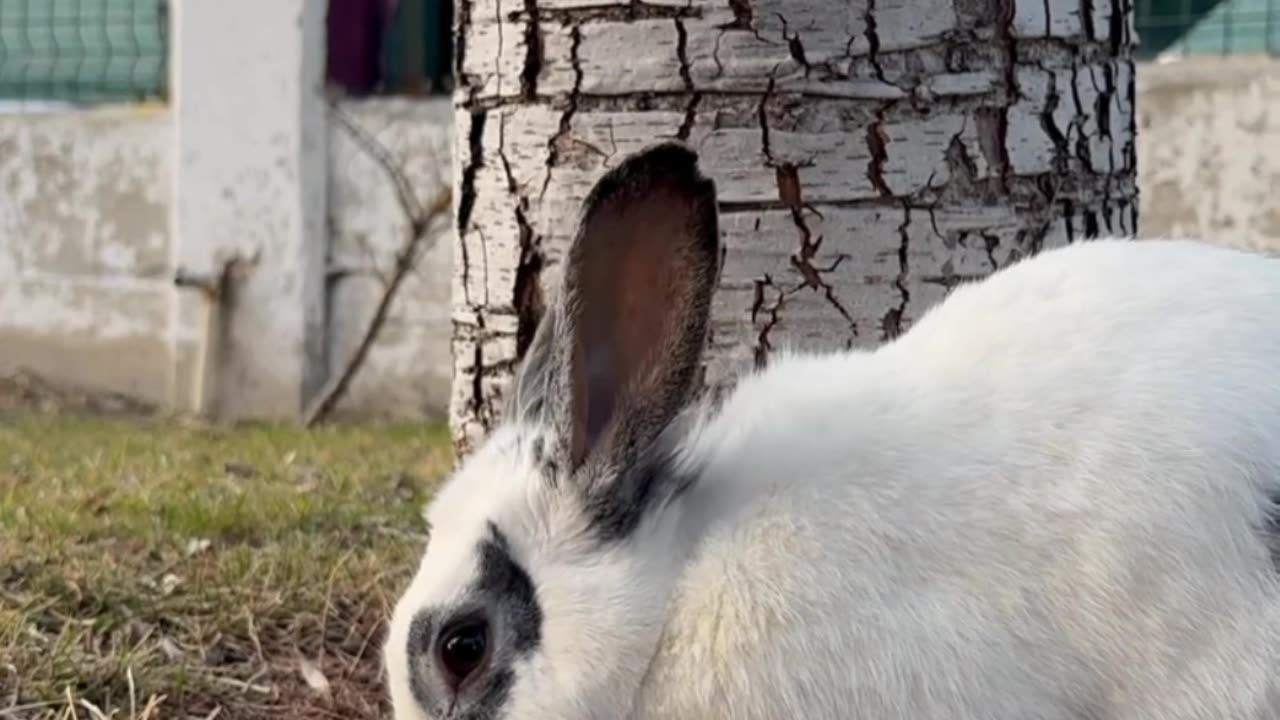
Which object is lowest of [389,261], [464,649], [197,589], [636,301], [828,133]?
[197,589]

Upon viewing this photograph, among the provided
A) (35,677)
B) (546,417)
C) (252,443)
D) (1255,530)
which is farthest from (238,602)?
(252,443)

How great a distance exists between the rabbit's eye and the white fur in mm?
52

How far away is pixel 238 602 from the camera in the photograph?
3367 mm

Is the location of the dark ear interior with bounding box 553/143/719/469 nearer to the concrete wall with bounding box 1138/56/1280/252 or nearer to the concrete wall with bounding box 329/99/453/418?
the concrete wall with bounding box 1138/56/1280/252

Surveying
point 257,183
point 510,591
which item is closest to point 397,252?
point 257,183

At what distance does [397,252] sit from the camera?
8031 millimetres

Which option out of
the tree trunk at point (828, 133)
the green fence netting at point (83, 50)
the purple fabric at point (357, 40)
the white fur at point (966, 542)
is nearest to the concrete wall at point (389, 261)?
the purple fabric at point (357, 40)

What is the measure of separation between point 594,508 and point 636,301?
232 millimetres

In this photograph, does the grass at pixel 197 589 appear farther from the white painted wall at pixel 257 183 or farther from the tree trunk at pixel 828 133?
the white painted wall at pixel 257 183

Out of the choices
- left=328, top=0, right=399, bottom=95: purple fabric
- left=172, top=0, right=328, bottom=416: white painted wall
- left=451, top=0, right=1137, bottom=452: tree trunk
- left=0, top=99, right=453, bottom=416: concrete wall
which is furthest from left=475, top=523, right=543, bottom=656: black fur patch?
left=328, top=0, right=399, bottom=95: purple fabric

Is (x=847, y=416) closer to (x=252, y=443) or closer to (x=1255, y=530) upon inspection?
(x=1255, y=530)

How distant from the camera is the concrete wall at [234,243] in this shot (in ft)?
26.3

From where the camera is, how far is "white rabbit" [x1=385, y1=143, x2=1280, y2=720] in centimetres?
204

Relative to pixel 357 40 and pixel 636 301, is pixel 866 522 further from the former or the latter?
pixel 357 40
